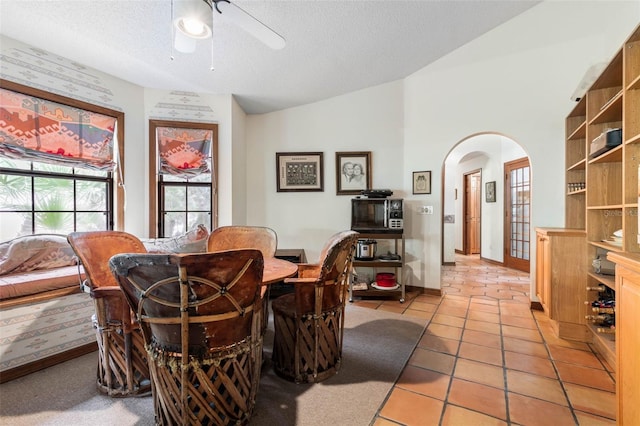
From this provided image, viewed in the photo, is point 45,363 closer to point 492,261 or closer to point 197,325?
point 197,325

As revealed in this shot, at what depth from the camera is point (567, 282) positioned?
2.42 meters

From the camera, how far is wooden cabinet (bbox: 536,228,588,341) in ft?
7.84

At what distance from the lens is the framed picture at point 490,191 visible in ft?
19.8

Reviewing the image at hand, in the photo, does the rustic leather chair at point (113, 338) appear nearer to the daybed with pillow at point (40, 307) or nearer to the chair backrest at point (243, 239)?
the daybed with pillow at point (40, 307)

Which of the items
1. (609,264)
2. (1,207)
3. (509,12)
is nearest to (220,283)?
(1,207)

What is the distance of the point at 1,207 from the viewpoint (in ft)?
7.56

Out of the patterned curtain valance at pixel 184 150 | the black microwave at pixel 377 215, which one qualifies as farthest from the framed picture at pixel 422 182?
the patterned curtain valance at pixel 184 150

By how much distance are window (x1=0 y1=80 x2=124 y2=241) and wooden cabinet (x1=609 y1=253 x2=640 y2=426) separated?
3931 mm

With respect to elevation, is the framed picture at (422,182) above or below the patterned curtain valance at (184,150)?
below

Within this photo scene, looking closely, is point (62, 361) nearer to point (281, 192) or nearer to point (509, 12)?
point (281, 192)

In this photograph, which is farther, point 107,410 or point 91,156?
point 91,156

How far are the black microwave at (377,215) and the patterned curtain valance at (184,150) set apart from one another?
1.93 meters

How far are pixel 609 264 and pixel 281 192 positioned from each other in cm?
349

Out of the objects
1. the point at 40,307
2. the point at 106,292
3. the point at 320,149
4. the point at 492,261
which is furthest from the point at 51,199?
the point at 492,261
